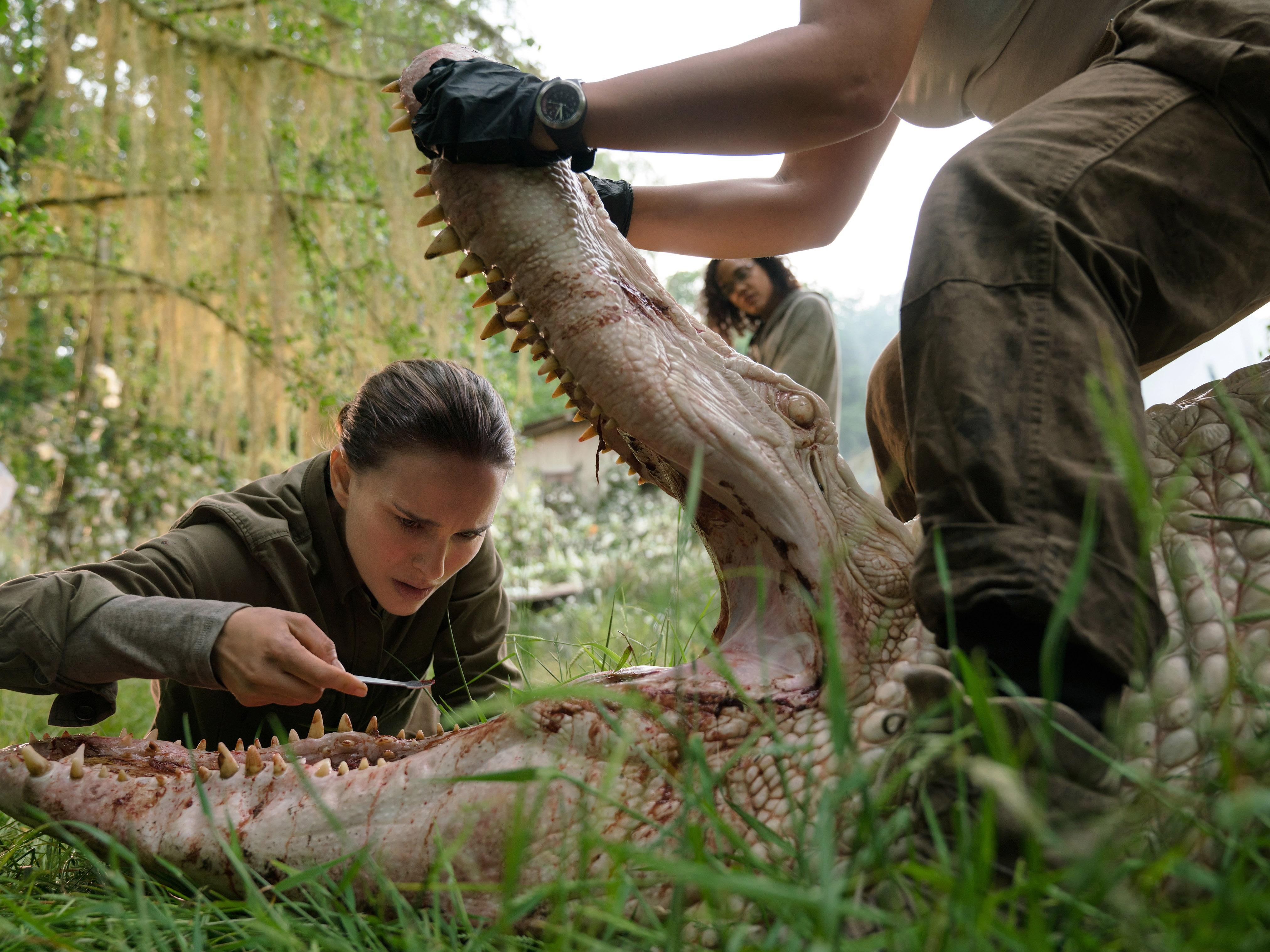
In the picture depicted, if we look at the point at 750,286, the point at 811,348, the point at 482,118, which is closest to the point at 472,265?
the point at 482,118

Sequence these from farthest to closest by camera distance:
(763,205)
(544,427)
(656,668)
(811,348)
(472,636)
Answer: (544,427), (811,348), (472,636), (763,205), (656,668)

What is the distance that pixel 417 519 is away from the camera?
2.02m

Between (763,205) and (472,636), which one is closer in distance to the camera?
(763,205)

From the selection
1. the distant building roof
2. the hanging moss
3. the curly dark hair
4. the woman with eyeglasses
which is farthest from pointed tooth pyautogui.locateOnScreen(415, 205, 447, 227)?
the distant building roof

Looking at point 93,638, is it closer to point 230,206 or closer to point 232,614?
point 232,614

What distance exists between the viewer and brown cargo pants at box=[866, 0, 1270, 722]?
95 cm

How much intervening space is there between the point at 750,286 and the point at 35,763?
3.89 m

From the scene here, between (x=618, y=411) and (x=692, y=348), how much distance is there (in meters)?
0.19

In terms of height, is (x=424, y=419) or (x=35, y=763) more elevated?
(x=424, y=419)

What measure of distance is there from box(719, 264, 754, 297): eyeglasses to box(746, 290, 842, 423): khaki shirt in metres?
0.29

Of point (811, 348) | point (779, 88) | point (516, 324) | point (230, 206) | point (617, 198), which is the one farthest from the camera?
point (230, 206)

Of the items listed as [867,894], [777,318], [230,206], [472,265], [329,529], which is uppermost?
[230,206]

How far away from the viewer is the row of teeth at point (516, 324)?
138 centimetres

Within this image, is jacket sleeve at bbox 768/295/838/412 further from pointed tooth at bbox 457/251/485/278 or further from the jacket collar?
pointed tooth at bbox 457/251/485/278
